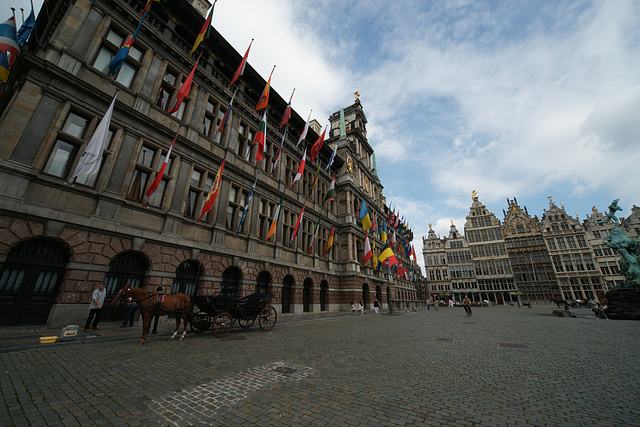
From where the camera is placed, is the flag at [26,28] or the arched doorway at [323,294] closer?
the flag at [26,28]

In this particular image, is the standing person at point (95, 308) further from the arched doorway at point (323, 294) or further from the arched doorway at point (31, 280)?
the arched doorway at point (323, 294)

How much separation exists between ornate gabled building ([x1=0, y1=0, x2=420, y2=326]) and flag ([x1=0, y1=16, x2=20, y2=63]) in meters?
0.63

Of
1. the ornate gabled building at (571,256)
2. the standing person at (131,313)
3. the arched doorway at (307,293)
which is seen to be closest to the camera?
the standing person at (131,313)

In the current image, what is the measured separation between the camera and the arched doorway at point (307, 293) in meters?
21.2

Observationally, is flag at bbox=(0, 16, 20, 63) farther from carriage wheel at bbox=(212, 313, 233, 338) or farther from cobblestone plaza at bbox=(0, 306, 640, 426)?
carriage wheel at bbox=(212, 313, 233, 338)

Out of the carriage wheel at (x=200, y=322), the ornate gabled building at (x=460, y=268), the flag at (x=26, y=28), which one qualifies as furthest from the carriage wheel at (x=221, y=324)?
the ornate gabled building at (x=460, y=268)

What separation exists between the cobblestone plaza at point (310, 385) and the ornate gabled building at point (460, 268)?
199 feet

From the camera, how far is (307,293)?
21.7 meters

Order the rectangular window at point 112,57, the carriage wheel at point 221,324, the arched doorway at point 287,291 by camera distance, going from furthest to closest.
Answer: the arched doorway at point 287,291 → the rectangular window at point 112,57 → the carriage wheel at point 221,324

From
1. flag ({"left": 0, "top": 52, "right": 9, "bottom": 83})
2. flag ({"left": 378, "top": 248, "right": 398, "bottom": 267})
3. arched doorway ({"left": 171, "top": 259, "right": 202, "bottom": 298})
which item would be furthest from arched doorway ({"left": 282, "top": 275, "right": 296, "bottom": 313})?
flag ({"left": 0, "top": 52, "right": 9, "bottom": 83})

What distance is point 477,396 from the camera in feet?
12.7

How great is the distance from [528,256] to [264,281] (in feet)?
213

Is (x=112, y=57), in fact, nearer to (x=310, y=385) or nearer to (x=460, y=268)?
(x=310, y=385)

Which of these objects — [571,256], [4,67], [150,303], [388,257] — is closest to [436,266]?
[571,256]
